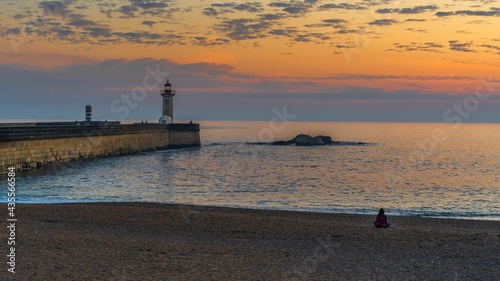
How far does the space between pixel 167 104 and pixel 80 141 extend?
35915mm

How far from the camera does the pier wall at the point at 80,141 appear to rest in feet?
136

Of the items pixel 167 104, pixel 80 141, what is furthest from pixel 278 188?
pixel 167 104

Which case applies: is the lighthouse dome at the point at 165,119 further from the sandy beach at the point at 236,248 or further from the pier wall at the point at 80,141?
the sandy beach at the point at 236,248

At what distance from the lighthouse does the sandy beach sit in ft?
230

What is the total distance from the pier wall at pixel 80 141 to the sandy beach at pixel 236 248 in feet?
69.7

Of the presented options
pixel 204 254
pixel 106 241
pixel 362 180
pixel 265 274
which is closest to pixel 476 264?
pixel 265 274

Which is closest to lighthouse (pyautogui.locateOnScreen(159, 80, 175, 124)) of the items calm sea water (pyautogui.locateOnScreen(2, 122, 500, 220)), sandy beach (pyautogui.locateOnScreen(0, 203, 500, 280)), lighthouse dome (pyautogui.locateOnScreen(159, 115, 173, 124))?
lighthouse dome (pyautogui.locateOnScreen(159, 115, 173, 124))

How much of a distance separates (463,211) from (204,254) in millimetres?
18007

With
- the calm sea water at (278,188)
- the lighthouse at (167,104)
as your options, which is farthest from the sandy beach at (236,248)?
the lighthouse at (167,104)

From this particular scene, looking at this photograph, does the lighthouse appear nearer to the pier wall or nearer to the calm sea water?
the pier wall

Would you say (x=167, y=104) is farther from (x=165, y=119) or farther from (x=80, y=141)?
(x=80, y=141)

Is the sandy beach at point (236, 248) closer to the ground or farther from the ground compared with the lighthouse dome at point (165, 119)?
closer to the ground

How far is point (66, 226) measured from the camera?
17.4 m

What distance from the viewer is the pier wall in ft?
136
